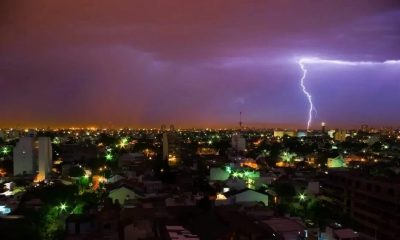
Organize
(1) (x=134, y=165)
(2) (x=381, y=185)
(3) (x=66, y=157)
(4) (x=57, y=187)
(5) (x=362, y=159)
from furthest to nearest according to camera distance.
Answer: (3) (x=66, y=157) → (5) (x=362, y=159) → (1) (x=134, y=165) → (4) (x=57, y=187) → (2) (x=381, y=185)

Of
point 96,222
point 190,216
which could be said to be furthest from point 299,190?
point 96,222

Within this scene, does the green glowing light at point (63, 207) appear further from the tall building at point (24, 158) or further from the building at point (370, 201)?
the tall building at point (24, 158)

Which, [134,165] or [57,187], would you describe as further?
[134,165]

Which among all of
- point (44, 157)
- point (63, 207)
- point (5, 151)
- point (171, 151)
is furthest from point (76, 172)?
point (5, 151)

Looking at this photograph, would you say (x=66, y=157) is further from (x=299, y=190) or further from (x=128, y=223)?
(x=128, y=223)

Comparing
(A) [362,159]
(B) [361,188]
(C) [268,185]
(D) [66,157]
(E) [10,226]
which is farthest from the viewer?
(D) [66,157]

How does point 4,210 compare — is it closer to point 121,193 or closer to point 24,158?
point 121,193
